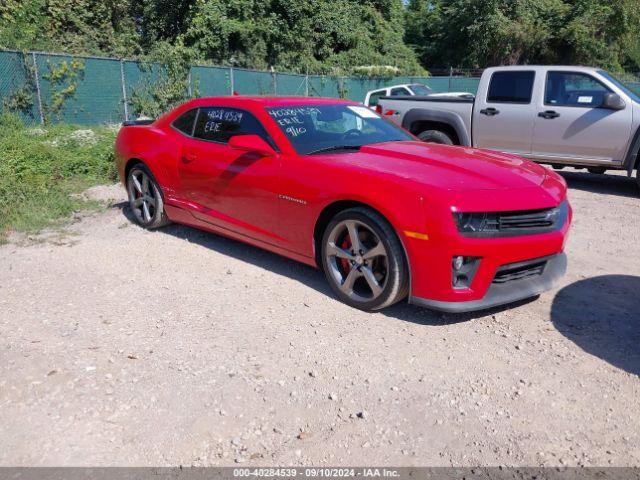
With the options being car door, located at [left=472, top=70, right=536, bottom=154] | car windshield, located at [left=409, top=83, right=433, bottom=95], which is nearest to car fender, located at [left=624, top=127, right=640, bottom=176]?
car door, located at [left=472, top=70, right=536, bottom=154]

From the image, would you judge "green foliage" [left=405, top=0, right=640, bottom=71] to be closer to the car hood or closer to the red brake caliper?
the car hood

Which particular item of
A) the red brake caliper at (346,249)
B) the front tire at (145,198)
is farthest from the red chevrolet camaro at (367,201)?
the front tire at (145,198)

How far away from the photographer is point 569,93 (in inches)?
334

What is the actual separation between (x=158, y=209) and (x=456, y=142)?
526 cm

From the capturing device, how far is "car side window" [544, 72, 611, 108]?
8.30 meters

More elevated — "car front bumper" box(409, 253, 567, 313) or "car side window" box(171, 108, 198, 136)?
"car side window" box(171, 108, 198, 136)

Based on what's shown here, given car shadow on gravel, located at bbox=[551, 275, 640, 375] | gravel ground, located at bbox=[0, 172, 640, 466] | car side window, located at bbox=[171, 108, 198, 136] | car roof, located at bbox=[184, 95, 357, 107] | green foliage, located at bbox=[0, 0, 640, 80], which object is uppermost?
green foliage, located at bbox=[0, 0, 640, 80]

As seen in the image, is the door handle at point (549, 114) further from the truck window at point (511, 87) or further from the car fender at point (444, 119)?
the car fender at point (444, 119)

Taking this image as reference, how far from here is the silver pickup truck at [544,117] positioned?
809cm

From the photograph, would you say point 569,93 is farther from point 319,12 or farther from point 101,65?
point 319,12

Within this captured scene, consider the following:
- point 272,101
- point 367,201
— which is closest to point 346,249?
point 367,201

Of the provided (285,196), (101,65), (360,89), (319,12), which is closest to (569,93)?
(285,196)

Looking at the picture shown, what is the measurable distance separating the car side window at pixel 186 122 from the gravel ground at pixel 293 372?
1.44 meters

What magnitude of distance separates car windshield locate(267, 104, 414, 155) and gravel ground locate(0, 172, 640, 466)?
1126 millimetres
